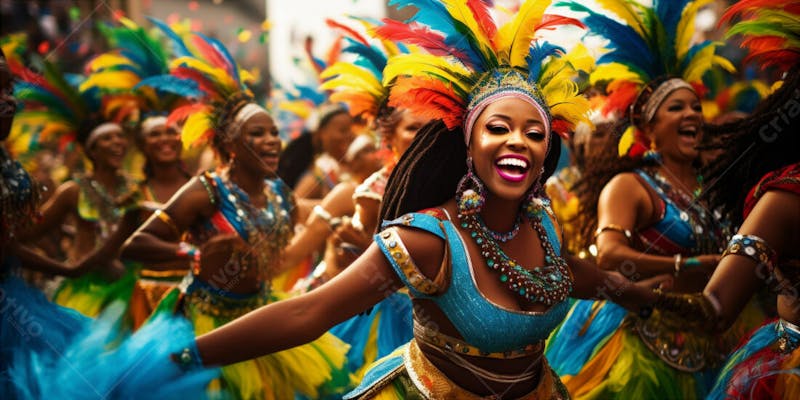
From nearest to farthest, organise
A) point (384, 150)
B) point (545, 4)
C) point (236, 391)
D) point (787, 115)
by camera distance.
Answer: point (545, 4) → point (787, 115) → point (236, 391) → point (384, 150)

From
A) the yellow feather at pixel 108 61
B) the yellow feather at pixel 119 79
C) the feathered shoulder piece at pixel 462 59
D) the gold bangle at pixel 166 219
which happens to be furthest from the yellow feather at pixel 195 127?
the feathered shoulder piece at pixel 462 59

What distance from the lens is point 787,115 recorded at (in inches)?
163

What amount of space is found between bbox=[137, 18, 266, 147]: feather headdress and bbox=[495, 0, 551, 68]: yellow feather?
8.52 ft

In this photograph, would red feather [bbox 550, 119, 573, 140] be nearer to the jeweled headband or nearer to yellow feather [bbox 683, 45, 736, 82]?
the jeweled headband

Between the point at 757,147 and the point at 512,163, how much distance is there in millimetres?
1364

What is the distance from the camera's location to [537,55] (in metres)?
3.87

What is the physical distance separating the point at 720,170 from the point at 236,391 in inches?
107

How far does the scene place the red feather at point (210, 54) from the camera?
628 centimetres

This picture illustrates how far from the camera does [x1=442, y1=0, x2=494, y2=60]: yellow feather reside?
3730 mm

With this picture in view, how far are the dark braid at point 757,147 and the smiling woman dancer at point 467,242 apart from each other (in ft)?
3.05

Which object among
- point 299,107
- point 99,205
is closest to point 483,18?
point 99,205

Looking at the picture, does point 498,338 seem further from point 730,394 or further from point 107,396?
point 107,396

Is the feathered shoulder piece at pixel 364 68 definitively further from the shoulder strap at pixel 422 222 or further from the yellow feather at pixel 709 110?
the yellow feather at pixel 709 110

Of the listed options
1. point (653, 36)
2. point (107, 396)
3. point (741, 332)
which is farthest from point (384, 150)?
point (107, 396)
